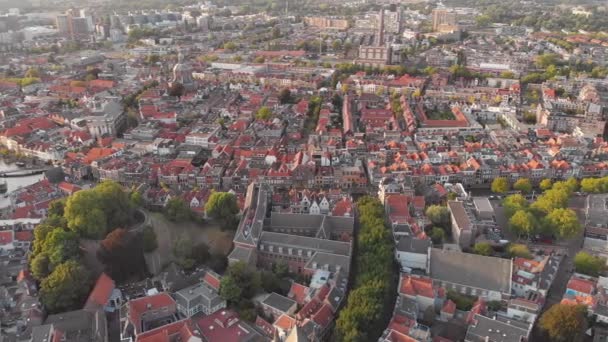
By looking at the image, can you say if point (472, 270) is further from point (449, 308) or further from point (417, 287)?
point (417, 287)

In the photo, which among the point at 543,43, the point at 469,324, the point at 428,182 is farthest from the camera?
the point at 543,43

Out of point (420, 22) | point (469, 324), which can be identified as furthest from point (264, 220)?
point (420, 22)

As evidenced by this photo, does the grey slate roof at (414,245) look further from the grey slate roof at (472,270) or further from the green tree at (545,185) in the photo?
the green tree at (545,185)

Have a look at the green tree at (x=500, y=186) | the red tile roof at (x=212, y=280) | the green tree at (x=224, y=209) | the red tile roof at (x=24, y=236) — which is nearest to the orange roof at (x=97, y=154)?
the red tile roof at (x=24, y=236)

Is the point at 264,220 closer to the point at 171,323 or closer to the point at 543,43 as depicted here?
the point at 171,323

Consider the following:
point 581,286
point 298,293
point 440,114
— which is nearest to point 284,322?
point 298,293
